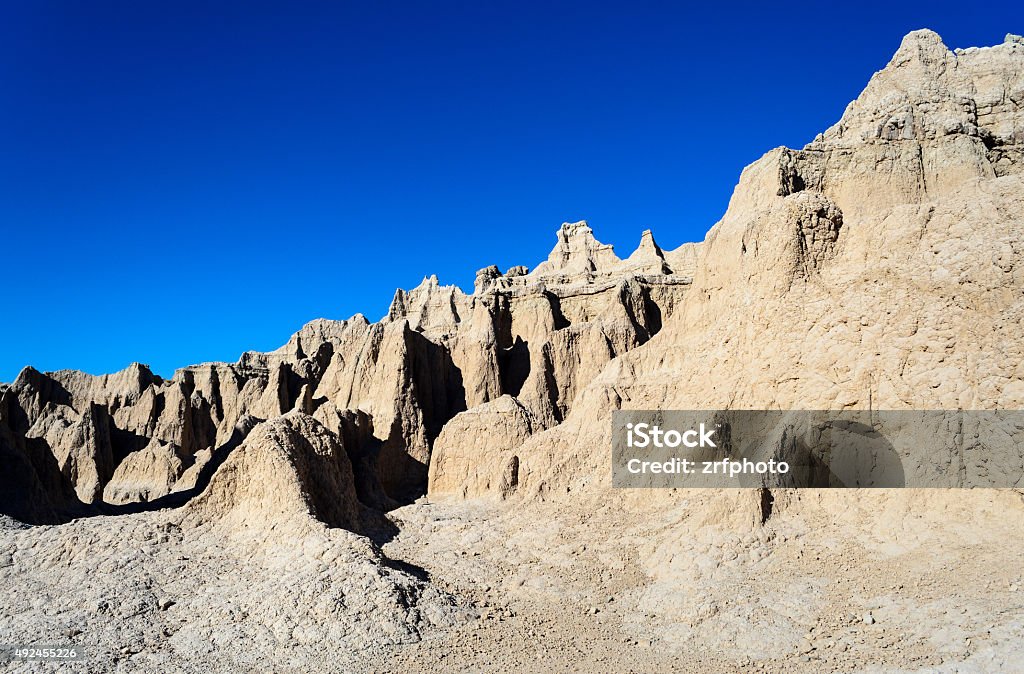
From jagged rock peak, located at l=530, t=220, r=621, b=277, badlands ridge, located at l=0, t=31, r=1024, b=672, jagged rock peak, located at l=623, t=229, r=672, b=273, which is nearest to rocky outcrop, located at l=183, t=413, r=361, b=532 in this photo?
badlands ridge, located at l=0, t=31, r=1024, b=672

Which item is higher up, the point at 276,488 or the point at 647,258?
the point at 647,258

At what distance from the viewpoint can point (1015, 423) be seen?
1438 cm

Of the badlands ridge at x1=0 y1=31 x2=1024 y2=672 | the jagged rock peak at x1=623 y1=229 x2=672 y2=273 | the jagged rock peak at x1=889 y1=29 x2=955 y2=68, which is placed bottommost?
the badlands ridge at x1=0 y1=31 x2=1024 y2=672

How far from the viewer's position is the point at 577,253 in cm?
6425

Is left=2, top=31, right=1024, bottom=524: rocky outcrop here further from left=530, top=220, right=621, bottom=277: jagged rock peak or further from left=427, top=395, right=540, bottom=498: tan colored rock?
left=530, top=220, right=621, bottom=277: jagged rock peak

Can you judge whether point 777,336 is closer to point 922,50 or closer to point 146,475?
point 922,50

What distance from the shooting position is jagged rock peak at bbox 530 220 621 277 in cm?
6206

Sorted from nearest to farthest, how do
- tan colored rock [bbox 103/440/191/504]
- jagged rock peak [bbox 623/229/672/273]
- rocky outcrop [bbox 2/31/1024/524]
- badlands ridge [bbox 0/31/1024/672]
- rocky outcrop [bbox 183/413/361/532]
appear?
badlands ridge [bbox 0/31/1024/672], rocky outcrop [bbox 2/31/1024/524], rocky outcrop [bbox 183/413/361/532], tan colored rock [bbox 103/440/191/504], jagged rock peak [bbox 623/229/672/273]

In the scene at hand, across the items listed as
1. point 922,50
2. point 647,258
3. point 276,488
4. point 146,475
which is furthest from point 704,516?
point 647,258

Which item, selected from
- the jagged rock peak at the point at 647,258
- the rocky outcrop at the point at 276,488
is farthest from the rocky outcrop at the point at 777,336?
the jagged rock peak at the point at 647,258

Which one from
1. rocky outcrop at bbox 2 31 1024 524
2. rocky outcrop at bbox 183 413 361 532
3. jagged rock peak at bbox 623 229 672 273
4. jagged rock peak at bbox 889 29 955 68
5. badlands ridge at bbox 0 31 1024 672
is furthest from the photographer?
jagged rock peak at bbox 623 229 672 273

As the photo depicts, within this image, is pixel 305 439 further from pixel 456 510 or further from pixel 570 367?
pixel 570 367

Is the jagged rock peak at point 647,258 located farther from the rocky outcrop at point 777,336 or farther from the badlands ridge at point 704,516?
the badlands ridge at point 704,516

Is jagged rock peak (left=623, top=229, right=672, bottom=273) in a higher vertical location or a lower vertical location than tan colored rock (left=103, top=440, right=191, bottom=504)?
higher
